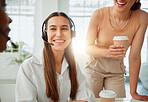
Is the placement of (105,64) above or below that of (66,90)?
above

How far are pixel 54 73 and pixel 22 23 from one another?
336 centimetres

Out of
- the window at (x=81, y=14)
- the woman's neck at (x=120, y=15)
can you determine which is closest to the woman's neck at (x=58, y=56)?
the woman's neck at (x=120, y=15)

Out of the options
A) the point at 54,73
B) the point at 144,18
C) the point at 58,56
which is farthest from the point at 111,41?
the point at 54,73

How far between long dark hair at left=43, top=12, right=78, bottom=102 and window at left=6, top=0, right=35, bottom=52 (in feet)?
10.1

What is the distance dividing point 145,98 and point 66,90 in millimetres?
701

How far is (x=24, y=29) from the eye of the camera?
472cm

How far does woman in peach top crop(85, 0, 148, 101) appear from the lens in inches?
78.2

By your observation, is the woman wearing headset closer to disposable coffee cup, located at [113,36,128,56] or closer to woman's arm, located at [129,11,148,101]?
disposable coffee cup, located at [113,36,128,56]

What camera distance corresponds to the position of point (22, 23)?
4.72m

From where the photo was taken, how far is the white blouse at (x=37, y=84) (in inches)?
60.1

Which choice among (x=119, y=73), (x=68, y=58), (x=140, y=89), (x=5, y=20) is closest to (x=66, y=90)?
(x=68, y=58)

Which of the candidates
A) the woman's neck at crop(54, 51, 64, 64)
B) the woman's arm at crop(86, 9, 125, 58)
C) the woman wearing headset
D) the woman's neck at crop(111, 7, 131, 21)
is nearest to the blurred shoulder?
the woman's neck at crop(111, 7, 131, 21)

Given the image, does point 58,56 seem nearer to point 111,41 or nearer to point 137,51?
point 111,41

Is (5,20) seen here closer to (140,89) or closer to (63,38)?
(63,38)
